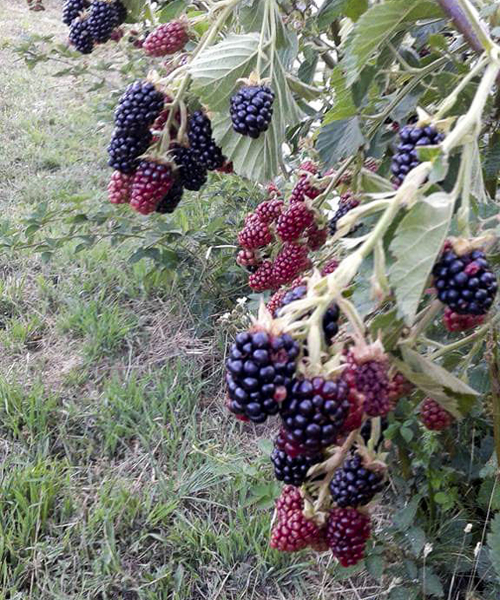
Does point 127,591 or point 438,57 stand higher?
point 438,57

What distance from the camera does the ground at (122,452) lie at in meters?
1.53

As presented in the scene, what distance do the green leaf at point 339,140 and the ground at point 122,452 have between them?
698mm

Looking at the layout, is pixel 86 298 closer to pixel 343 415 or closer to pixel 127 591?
pixel 127 591

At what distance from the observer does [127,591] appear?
4.99ft

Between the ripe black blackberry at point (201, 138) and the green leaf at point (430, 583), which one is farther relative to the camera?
the green leaf at point (430, 583)

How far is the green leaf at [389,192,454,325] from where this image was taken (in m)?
0.53

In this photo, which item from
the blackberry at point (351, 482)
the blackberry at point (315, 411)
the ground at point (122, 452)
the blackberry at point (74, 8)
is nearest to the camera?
the blackberry at point (315, 411)

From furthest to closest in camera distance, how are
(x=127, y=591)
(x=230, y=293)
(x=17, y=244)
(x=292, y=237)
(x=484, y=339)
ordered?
1. (x=230, y=293)
2. (x=17, y=244)
3. (x=127, y=591)
4. (x=292, y=237)
5. (x=484, y=339)

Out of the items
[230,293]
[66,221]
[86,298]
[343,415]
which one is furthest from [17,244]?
[343,415]

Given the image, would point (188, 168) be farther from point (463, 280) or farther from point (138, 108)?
point (463, 280)

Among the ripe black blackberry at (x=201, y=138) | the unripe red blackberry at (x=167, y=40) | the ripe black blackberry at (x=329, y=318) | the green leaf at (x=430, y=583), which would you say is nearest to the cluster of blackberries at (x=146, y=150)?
the ripe black blackberry at (x=201, y=138)

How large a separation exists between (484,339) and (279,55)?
1.65 ft

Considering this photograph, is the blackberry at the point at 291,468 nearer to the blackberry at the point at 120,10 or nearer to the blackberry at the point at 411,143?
the blackberry at the point at 411,143

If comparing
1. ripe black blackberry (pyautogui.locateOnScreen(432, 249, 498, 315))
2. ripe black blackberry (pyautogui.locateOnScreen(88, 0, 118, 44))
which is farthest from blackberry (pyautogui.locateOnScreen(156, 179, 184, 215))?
ripe black blackberry (pyautogui.locateOnScreen(432, 249, 498, 315))
